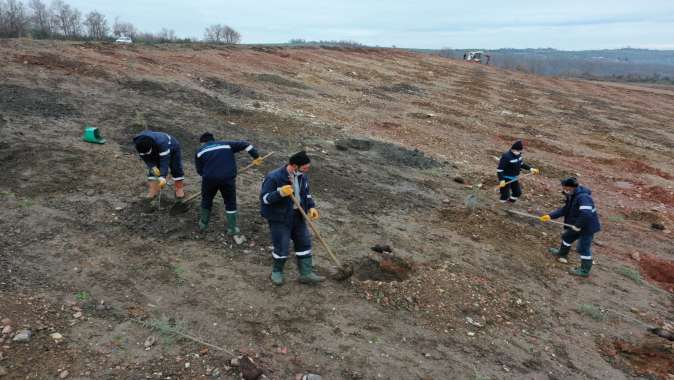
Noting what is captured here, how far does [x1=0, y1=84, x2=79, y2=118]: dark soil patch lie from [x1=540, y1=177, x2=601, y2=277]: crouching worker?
9978 mm

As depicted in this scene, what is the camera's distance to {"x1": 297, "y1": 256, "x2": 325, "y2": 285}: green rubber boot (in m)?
5.05

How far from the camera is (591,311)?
5500 millimetres

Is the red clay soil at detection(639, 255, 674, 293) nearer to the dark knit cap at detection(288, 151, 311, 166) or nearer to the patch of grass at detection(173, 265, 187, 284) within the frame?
the dark knit cap at detection(288, 151, 311, 166)

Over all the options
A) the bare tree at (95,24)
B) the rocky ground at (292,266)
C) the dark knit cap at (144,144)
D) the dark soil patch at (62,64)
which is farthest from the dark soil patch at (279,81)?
the bare tree at (95,24)

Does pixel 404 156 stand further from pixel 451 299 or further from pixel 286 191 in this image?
pixel 286 191

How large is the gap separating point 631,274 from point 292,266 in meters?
5.37

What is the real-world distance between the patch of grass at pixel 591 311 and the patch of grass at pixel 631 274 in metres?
1.54

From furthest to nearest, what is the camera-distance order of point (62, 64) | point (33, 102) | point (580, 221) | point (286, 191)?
1. point (62, 64)
2. point (33, 102)
3. point (580, 221)
4. point (286, 191)

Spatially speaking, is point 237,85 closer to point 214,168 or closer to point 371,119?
point 371,119

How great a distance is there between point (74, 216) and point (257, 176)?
326 centimetres

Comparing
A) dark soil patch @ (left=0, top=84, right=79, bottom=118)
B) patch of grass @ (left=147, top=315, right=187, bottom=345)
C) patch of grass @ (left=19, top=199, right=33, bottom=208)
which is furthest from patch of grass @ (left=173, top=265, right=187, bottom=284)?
dark soil patch @ (left=0, top=84, right=79, bottom=118)

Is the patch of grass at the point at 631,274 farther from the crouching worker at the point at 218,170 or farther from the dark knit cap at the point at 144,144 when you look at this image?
the dark knit cap at the point at 144,144

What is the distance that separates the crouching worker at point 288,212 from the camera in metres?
4.64

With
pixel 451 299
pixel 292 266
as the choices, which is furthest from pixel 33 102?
pixel 451 299
